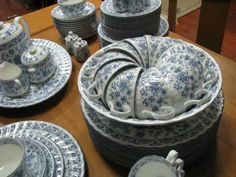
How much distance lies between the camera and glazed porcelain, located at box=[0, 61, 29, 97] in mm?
765

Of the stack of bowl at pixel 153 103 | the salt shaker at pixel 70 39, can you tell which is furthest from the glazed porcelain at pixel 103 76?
the salt shaker at pixel 70 39

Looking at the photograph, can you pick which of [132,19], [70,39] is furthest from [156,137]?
[70,39]

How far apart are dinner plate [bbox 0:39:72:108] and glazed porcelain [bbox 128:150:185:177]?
0.39 m

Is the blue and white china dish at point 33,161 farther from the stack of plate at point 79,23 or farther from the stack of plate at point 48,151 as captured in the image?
the stack of plate at point 79,23

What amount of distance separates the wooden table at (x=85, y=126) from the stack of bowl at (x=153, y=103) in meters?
0.04

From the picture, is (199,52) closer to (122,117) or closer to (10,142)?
(122,117)

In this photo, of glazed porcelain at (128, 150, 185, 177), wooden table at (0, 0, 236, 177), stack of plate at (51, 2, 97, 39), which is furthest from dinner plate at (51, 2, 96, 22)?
glazed porcelain at (128, 150, 185, 177)

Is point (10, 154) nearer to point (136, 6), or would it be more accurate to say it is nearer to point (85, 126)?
point (85, 126)

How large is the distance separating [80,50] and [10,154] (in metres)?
0.43

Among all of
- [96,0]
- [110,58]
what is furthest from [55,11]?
[110,58]

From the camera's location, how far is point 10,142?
55 cm

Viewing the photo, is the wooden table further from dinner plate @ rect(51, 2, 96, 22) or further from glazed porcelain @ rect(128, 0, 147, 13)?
glazed porcelain @ rect(128, 0, 147, 13)

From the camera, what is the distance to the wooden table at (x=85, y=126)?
589 mm

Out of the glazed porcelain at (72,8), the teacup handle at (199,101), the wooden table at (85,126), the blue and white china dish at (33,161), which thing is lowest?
the wooden table at (85,126)
